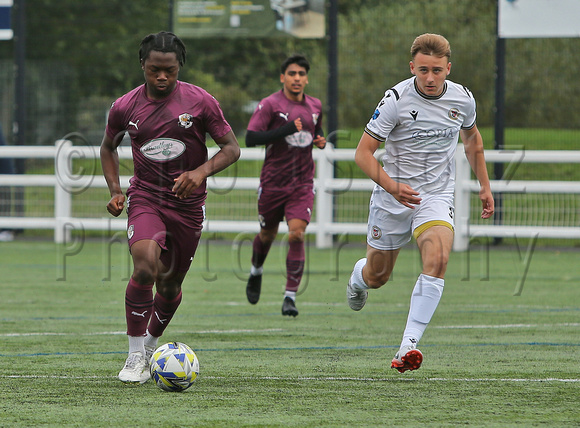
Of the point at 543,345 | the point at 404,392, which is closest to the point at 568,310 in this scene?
the point at 543,345

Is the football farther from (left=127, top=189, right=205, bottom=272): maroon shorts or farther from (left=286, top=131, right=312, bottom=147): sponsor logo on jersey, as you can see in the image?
(left=286, top=131, right=312, bottom=147): sponsor logo on jersey

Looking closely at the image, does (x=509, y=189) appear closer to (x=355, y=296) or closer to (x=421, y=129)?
(x=355, y=296)

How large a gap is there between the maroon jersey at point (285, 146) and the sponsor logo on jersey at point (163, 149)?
12.4 ft

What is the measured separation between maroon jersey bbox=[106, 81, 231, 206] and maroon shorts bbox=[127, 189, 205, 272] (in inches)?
2.7

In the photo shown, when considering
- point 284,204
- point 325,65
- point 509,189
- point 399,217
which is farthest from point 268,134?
point 325,65

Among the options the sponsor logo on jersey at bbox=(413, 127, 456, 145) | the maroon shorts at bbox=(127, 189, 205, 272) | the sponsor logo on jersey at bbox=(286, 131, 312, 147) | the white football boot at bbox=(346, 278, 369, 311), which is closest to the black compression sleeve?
the sponsor logo on jersey at bbox=(286, 131, 312, 147)

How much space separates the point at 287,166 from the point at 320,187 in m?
5.98

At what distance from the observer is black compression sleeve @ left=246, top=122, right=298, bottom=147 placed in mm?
9736

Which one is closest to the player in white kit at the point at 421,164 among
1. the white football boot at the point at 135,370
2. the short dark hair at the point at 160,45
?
the short dark hair at the point at 160,45

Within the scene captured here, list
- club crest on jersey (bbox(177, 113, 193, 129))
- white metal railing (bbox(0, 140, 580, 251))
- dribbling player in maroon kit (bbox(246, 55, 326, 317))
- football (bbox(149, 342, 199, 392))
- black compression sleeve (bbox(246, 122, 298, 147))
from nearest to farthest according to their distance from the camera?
football (bbox(149, 342, 199, 392)), club crest on jersey (bbox(177, 113, 193, 129)), black compression sleeve (bbox(246, 122, 298, 147)), dribbling player in maroon kit (bbox(246, 55, 326, 317)), white metal railing (bbox(0, 140, 580, 251))

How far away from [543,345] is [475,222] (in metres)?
8.94

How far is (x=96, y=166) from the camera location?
1722cm

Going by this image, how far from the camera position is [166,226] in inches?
247

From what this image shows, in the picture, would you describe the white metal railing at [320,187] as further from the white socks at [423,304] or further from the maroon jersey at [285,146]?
the white socks at [423,304]
